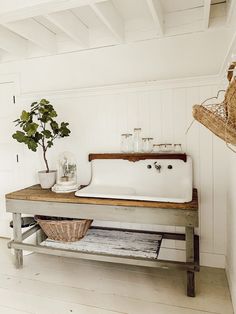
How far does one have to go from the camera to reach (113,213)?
1.93 m

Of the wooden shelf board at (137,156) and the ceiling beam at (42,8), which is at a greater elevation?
the ceiling beam at (42,8)

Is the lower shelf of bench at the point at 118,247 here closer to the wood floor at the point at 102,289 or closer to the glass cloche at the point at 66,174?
the wood floor at the point at 102,289

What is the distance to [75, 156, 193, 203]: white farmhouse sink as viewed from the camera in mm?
2201

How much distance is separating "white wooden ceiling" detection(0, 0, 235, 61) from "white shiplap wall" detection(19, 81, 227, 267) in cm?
46

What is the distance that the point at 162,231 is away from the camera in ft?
7.83

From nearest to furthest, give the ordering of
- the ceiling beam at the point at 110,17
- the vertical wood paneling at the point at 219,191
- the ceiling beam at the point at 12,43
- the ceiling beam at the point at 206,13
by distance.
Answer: the ceiling beam at the point at 206,13 → the ceiling beam at the point at 110,17 → the vertical wood paneling at the point at 219,191 → the ceiling beam at the point at 12,43

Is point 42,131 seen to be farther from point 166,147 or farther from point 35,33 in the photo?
point 166,147

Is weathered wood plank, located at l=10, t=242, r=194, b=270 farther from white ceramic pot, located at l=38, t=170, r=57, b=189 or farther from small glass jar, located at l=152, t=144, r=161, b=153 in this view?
small glass jar, located at l=152, t=144, r=161, b=153

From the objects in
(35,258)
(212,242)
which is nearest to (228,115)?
(212,242)

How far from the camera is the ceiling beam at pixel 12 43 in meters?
2.38

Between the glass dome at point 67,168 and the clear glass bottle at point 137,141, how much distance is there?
25.6 inches

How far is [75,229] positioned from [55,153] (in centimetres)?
89

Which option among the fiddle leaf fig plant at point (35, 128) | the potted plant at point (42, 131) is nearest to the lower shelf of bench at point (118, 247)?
the potted plant at point (42, 131)

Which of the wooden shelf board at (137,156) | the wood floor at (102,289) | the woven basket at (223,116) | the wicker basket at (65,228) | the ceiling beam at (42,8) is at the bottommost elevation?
the wood floor at (102,289)
